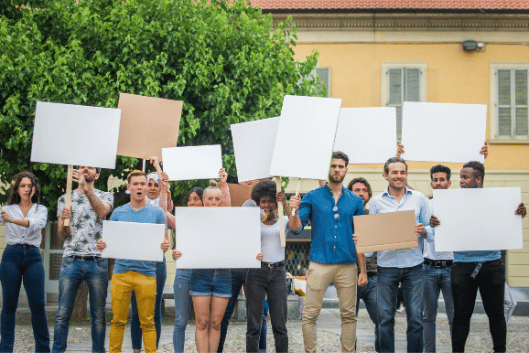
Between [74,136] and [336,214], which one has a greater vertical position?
[74,136]

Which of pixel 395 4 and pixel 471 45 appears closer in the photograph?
pixel 471 45

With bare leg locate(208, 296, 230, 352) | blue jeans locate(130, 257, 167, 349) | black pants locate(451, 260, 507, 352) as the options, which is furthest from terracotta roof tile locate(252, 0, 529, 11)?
bare leg locate(208, 296, 230, 352)

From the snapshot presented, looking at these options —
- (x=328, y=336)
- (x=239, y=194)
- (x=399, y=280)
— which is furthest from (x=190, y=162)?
(x=328, y=336)

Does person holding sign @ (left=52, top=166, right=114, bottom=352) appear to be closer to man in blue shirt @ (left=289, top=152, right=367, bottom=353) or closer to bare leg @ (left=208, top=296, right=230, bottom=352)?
bare leg @ (left=208, top=296, right=230, bottom=352)

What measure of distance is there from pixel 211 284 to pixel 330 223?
1.20m

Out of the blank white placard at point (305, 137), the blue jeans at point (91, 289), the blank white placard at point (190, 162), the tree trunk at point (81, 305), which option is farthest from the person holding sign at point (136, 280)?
the tree trunk at point (81, 305)

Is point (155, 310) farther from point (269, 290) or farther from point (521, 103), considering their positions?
point (521, 103)

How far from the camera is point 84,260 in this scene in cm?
586

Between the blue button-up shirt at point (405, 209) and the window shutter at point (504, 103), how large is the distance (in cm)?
1075

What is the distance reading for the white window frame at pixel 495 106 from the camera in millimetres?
15777

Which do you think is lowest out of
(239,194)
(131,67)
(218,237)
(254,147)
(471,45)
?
(218,237)

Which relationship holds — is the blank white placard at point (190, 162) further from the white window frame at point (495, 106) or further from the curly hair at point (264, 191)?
the white window frame at point (495, 106)

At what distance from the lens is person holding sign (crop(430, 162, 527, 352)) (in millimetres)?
5785

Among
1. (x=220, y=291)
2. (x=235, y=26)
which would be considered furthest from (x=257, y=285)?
(x=235, y=26)
